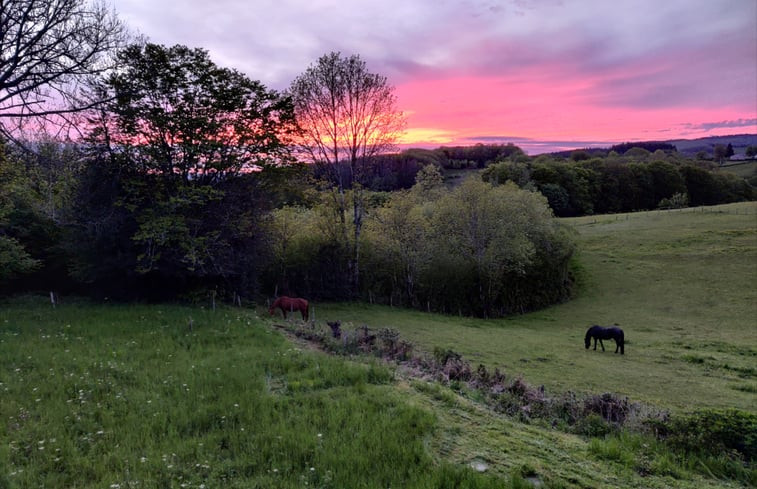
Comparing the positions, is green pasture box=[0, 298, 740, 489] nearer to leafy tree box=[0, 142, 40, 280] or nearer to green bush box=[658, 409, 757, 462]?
green bush box=[658, 409, 757, 462]

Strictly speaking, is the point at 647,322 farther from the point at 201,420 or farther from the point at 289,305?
the point at 201,420

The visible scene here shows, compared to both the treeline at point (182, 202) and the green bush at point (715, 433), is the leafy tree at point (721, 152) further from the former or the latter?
the green bush at point (715, 433)

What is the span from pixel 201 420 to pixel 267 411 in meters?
1.06

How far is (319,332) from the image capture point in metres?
13.8

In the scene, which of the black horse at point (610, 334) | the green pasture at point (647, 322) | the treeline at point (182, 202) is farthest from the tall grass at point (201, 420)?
the black horse at point (610, 334)

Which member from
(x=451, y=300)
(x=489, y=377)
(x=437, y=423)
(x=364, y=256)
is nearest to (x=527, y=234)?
(x=451, y=300)

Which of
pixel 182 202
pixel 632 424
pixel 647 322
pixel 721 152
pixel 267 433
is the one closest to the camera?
pixel 267 433

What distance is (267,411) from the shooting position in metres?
6.56

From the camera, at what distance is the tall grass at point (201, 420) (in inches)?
192

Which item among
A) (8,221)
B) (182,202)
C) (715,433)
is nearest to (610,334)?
(715,433)

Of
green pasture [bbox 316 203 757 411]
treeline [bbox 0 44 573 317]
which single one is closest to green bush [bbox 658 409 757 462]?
green pasture [bbox 316 203 757 411]

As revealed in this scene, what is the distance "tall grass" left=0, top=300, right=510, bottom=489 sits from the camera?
16.0ft

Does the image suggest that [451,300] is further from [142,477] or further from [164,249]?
[142,477]

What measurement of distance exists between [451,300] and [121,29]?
26.2 metres
